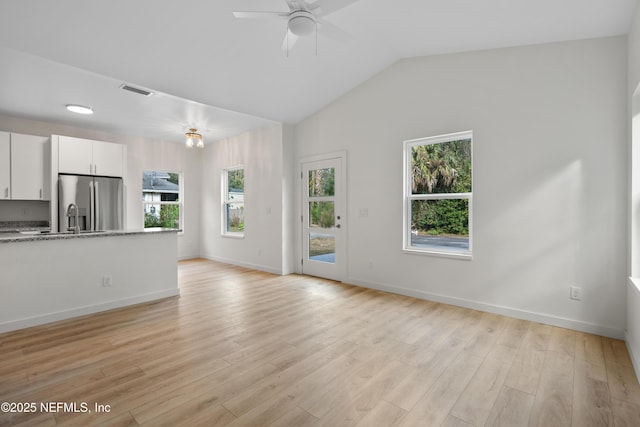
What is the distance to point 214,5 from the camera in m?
2.89

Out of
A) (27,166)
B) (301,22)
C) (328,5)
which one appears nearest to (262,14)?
(301,22)

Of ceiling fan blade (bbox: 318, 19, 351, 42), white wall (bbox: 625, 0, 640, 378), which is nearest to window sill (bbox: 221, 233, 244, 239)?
ceiling fan blade (bbox: 318, 19, 351, 42)

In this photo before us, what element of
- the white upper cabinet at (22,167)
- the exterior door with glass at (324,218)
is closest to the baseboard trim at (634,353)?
the exterior door with glass at (324,218)

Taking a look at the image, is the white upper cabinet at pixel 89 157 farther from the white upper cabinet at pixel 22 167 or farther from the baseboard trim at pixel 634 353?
the baseboard trim at pixel 634 353

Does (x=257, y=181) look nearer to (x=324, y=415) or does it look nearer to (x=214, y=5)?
(x=214, y=5)

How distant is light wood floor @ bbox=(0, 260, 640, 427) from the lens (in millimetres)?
1813

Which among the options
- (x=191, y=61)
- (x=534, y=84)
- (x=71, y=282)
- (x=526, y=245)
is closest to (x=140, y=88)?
(x=191, y=61)

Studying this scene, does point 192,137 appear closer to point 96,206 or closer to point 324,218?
point 96,206

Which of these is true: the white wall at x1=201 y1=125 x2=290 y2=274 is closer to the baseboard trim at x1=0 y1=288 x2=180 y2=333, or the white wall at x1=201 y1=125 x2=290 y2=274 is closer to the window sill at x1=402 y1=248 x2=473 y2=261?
the baseboard trim at x1=0 y1=288 x2=180 y2=333

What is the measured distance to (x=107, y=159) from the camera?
552 cm

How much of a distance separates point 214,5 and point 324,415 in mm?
3471

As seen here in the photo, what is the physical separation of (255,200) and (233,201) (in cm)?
91

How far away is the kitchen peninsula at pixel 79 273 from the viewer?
3.04 m

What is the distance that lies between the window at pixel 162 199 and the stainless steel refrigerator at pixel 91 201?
1007 mm
